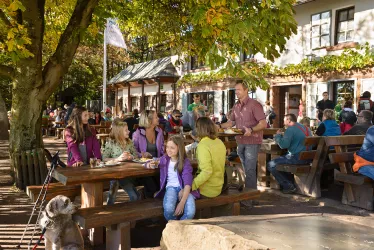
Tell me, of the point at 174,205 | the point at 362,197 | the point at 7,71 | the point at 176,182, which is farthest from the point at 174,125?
the point at 174,205

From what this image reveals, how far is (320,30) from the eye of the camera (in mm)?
16281

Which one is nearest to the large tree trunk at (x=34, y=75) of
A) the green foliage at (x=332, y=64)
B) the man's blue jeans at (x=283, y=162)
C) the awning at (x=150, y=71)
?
the man's blue jeans at (x=283, y=162)

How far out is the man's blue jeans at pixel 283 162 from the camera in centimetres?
702

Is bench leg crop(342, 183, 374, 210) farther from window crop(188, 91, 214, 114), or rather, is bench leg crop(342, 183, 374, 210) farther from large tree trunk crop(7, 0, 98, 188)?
window crop(188, 91, 214, 114)

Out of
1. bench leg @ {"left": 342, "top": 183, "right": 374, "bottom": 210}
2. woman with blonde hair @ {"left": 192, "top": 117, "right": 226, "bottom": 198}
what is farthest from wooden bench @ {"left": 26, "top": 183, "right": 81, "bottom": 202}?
bench leg @ {"left": 342, "top": 183, "right": 374, "bottom": 210}

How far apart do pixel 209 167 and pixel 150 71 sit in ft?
74.8

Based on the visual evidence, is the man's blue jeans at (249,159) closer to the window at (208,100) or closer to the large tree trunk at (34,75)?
the large tree trunk at (34,75)

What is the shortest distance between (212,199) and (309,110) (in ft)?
42.5

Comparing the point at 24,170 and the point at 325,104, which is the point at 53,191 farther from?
the point at 325,104

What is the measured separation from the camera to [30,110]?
7.55m

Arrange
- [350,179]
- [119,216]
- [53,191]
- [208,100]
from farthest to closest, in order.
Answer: [208,100] → [350,179] → [53,191] → [119,216]

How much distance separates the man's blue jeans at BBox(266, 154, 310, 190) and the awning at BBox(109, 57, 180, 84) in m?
18.3

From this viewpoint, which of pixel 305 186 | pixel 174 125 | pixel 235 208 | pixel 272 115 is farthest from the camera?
pixel 272 115

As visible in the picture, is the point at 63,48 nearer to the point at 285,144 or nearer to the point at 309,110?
the point at 285,144
